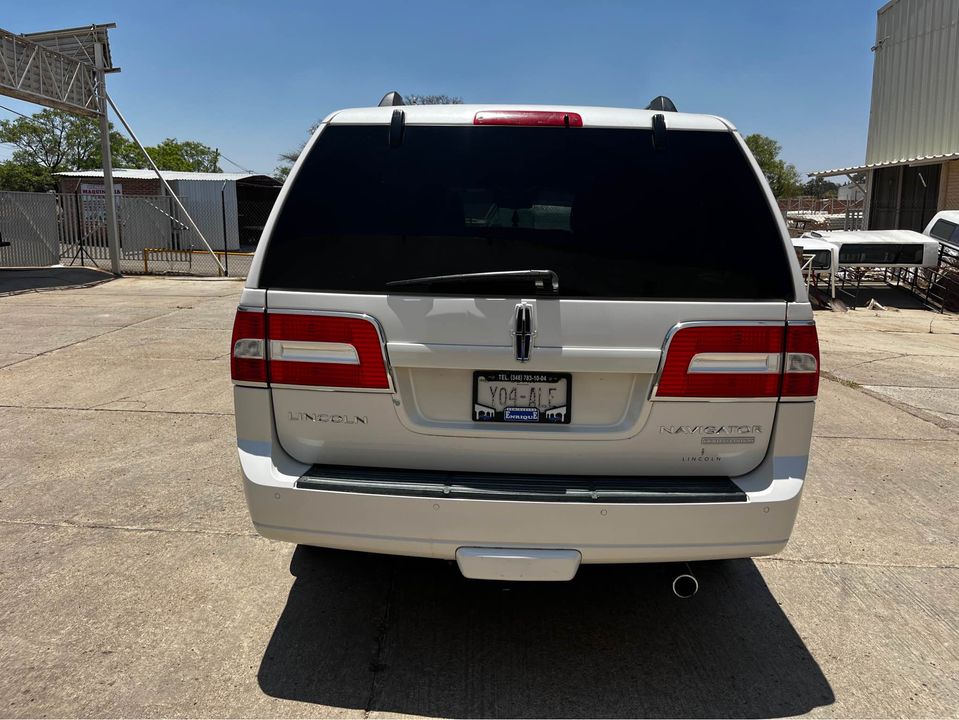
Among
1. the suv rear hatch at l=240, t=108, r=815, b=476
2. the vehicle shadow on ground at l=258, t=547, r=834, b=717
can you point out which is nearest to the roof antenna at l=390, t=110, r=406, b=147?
the suv rear hatch at l=240, t=108, r=815, b=476

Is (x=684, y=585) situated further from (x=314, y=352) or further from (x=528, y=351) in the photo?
(x=314, y=352)

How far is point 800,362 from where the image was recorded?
280 cm

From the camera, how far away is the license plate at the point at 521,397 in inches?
110

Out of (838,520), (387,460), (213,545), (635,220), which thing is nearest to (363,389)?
(387,460)

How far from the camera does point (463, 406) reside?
281 centimetres

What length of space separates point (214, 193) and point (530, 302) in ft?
99.3

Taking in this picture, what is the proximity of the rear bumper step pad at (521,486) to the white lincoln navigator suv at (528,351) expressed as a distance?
0.01 m

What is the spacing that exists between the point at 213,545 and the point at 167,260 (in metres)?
19.7

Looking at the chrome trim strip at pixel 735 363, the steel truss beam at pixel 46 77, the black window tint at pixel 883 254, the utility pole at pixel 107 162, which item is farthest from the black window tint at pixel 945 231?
the steel truss beam at pixel 46 77

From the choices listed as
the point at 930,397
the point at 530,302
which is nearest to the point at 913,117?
the point at 930,397

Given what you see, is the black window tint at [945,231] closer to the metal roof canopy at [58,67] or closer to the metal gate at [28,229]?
the metal roof canopy at [58,67]

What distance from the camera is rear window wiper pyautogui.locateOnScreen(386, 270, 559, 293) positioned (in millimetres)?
2703

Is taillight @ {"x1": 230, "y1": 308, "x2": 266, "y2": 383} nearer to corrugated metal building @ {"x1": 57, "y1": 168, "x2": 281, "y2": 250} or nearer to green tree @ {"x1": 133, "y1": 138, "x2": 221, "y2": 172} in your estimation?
corrugated metal building @ {"x1": 57, "y1": 168, "x2": 281, "y2": 250}

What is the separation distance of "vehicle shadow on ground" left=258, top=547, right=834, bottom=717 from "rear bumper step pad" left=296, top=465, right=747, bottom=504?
0.80 metres
